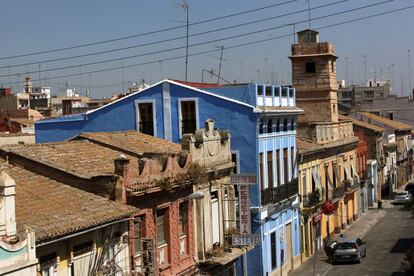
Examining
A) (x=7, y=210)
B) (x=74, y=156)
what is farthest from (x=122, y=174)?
(x=7, y=210)

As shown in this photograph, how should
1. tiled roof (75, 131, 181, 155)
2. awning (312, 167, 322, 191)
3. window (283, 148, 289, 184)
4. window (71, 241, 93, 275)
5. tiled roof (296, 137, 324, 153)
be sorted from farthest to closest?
awning (312, 167, 322, 191)
tiled roof (296, 137, 324, 153)
window (283, 148, 289, 184)
tiled roof (75, 131, 181, 155)
window (71, 241, 93, 275)

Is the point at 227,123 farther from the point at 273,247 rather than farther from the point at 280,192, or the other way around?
the point at 273,247

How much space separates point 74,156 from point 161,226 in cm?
339

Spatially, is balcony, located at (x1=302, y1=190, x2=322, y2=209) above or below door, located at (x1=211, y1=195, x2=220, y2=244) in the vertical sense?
below

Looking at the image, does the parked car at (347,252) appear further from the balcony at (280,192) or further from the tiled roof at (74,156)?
the tiled roof at (74,156)

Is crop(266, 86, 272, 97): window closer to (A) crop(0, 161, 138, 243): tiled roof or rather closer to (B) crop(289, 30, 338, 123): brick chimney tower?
(A) crop(0, 161, 138, 243): tiled roof

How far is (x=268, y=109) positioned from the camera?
35.1 metres

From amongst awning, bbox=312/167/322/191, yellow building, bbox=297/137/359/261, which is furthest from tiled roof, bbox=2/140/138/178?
awning, bbox=312/167/322/191

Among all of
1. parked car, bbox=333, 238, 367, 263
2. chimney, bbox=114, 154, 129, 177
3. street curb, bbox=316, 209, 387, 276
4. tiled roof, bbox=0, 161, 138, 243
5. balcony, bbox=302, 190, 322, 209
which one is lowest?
street curb, bbox=316, 209, 387, 276

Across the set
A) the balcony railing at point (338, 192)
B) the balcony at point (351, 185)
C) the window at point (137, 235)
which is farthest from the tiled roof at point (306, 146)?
the window at point (137, 235)

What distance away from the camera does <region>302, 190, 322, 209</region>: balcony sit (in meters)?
43.8

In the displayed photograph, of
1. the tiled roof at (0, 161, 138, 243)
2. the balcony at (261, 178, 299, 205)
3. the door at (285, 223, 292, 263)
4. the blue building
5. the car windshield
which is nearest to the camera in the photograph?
the tiled roof at (0, 161, 138, 243)

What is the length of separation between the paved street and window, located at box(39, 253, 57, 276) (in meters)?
16.6

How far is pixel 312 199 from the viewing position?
1764 inches
